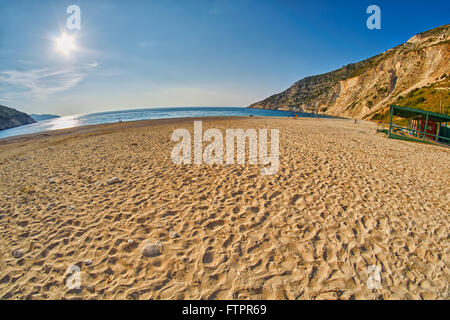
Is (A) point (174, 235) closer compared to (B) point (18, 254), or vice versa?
(B) point (18, 254)

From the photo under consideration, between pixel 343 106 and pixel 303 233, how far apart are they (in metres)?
92.1

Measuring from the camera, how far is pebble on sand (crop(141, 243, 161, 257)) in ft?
12.4

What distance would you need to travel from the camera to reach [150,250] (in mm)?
3811

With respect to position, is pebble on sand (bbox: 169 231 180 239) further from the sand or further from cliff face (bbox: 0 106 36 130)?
cliff face (bbox: 0 106 36 130)

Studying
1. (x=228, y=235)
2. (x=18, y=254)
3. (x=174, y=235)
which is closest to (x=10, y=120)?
(x=18, y=254)

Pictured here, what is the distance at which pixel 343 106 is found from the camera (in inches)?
3061

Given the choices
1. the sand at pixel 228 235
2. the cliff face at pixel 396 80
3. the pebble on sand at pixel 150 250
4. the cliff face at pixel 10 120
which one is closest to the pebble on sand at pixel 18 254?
the sand at pixel 228 235

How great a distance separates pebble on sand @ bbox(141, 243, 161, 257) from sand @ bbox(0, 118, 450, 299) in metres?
0.02

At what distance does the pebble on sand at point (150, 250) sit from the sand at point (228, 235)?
21 millimetres

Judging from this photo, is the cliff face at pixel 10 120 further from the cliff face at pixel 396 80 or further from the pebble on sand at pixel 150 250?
the cliff face at pixel 396 80

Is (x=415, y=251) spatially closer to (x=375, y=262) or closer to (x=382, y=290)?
(x=375, y=262)

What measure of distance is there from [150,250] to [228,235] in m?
1.73

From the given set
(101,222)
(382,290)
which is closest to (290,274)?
(382,290)

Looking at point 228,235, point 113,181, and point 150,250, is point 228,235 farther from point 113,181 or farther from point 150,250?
point 113,181
